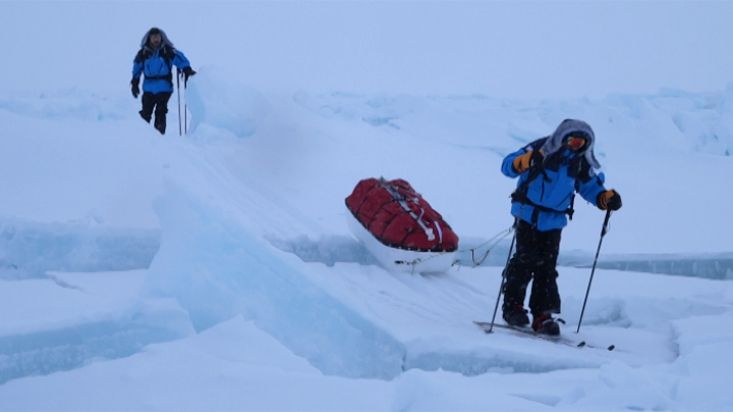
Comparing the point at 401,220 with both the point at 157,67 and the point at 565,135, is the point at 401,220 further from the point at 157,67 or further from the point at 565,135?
the point at 157,67

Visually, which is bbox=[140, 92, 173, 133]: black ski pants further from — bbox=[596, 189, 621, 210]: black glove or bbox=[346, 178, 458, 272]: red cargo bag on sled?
bbox=[596, 189, 621, 210]: black glove

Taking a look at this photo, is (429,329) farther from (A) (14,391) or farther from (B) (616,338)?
(A) (14,391)

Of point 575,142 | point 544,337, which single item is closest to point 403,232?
point 544,337

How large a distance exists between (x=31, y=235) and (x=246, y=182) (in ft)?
10.8

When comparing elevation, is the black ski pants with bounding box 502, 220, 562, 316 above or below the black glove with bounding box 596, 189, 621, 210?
below

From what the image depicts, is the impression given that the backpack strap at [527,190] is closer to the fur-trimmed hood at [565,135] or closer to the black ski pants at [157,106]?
the fur-trimmed hood at [565,135]

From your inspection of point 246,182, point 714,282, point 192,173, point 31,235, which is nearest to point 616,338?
point 714,282

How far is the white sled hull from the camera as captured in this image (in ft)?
15.5

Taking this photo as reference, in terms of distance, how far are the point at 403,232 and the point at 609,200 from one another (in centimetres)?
158

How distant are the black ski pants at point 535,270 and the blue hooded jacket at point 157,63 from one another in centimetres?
526

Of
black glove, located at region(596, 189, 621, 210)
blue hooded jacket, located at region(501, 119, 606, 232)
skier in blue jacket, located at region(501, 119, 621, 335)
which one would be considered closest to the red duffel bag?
skier in blue jacket, located at region(501, 119, 621, 335)

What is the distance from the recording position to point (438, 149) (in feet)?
34.8

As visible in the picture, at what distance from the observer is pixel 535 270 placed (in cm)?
385

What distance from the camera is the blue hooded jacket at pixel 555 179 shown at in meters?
3.59
